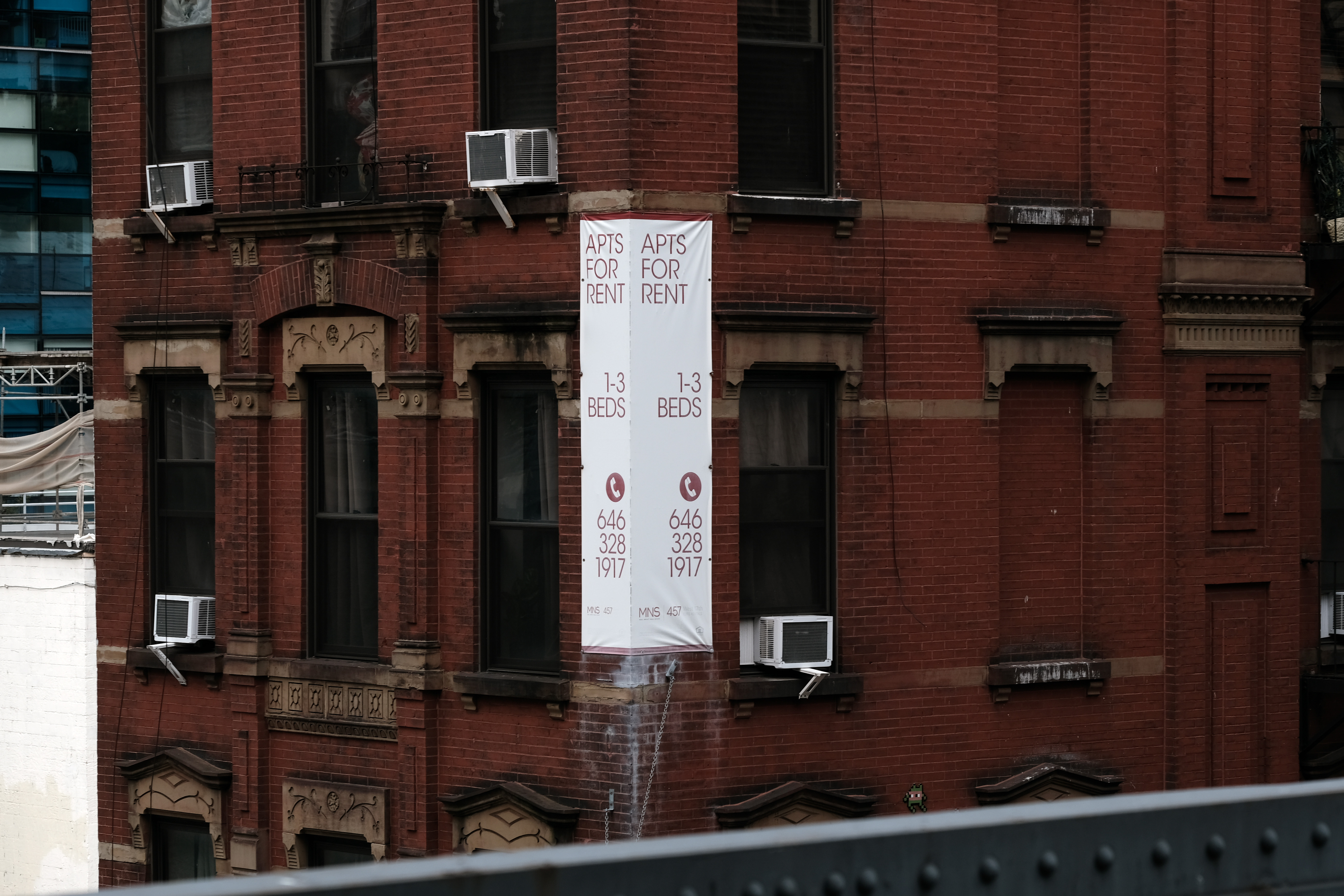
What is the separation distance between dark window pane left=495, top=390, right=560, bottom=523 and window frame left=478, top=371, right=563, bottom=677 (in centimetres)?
3

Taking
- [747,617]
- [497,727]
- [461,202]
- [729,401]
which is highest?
[461,202]

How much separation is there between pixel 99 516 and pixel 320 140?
4.08m

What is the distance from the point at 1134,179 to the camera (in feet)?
50.0

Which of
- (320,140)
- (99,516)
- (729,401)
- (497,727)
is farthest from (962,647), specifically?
(99,516)

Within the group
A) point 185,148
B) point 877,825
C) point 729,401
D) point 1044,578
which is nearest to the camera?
point 877,825

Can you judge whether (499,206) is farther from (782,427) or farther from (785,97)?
(782,427)

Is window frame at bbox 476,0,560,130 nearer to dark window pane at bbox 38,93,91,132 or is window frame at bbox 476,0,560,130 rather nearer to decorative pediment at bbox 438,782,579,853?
Result: decorative pediment at bbox 438,782,579,853

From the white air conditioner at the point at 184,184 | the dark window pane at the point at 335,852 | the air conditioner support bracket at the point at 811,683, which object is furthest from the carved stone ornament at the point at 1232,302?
the white air conditioner at the point at 184,184

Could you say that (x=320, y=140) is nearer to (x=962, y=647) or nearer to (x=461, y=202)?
(x=461, y=202)

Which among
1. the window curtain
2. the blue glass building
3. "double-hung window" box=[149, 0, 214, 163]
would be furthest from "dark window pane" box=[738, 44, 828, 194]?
the blue glass building

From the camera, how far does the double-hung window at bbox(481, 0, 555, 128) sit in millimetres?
13906

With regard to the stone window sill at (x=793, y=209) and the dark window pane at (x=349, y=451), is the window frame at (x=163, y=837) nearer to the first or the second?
→ the dark window pane at (x=349, y=451)

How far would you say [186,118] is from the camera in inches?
630

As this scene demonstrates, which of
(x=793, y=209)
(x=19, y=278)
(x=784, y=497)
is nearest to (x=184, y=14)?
(x=793, y=209)
